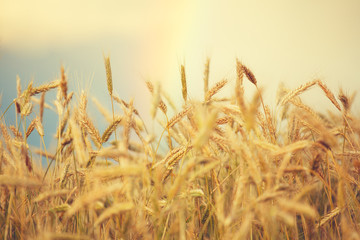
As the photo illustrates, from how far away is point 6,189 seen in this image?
4.60 ft

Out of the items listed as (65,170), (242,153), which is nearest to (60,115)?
(65,170)

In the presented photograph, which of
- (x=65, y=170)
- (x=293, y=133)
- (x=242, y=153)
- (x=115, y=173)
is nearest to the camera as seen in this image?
(x=115, y=173)

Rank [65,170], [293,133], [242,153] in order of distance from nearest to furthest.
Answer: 1. [242,153]
2. [65,170]
3. [293,133]

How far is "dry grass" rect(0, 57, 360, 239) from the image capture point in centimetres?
94

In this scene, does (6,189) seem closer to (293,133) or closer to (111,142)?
(111,142)

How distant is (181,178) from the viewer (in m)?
0.91

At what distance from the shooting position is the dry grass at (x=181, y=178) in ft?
3.08

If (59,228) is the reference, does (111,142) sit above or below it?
above

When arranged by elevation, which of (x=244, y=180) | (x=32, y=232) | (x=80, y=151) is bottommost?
(x=32, y=232)

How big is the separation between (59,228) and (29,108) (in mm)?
1009

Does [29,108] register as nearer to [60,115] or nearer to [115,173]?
[60,115]

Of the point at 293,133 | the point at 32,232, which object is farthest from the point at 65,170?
the point at 293,133

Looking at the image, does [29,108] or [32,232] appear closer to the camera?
[32,232]

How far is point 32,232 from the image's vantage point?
1.49m
